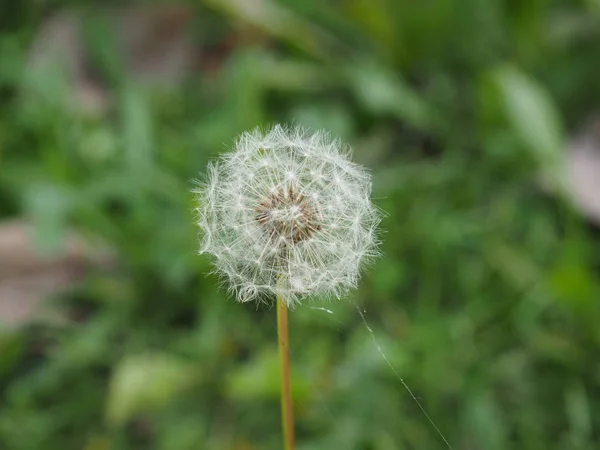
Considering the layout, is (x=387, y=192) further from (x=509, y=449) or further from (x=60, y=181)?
(x=60, y=181)

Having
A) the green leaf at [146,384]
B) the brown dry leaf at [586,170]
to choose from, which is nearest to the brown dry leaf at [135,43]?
the green leaf at [146,384]

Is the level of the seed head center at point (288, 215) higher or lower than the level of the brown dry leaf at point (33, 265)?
lower

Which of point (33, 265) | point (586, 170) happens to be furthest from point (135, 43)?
point (586, 170)

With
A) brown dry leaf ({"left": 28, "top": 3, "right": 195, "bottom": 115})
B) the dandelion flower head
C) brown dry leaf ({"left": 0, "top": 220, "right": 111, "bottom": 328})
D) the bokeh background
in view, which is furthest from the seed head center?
brown dry leaf ({"left": 28, "top": 3, "right": 195, "bottom": 115})

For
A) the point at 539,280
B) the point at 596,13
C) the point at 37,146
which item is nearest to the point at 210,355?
the point at 539,280

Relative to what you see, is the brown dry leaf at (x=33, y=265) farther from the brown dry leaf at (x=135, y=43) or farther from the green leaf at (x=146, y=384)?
the brown dry leaf at (x=135, y=43)

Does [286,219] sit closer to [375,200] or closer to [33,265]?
[375,200]
